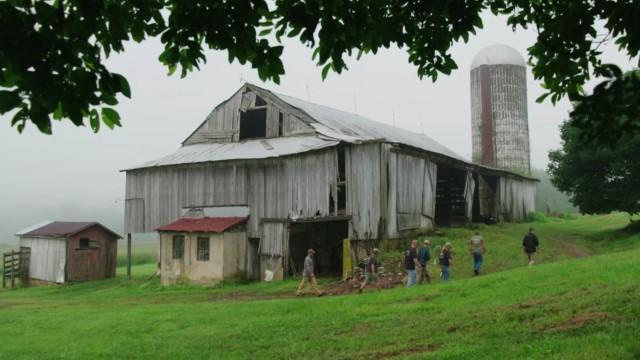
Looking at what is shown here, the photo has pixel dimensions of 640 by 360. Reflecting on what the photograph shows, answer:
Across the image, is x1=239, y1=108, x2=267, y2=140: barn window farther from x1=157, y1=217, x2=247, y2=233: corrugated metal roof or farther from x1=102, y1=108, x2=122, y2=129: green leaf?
x1=102, y1=108, x2=122, y2=129: green leaf

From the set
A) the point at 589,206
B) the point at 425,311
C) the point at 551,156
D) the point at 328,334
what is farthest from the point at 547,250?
the point at 328,334

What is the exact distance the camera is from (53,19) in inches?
167

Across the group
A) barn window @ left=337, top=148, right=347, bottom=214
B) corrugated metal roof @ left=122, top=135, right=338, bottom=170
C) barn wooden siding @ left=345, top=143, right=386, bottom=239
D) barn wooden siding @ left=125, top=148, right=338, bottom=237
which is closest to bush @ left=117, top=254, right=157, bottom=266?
barn wooden siding @ left=125, top=148, right=338, bottom=237

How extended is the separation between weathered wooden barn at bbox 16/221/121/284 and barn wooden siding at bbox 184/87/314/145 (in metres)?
9.71

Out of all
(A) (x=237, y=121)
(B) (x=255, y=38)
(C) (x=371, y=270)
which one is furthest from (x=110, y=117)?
(A) (x=237, y=121)

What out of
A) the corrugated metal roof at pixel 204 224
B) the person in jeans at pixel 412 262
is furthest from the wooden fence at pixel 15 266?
the person in jeans at pixel 412 262

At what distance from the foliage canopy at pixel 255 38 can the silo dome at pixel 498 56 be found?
41.9m

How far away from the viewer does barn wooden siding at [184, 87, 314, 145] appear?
27.3 metres

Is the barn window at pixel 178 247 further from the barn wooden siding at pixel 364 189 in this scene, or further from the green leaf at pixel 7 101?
the green leaf at pixel 7 101

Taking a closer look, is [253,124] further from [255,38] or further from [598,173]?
[255,38]

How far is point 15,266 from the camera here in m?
35.3

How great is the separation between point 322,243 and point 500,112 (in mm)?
25937

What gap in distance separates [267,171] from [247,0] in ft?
67.0

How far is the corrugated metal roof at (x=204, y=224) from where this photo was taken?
24791mm
